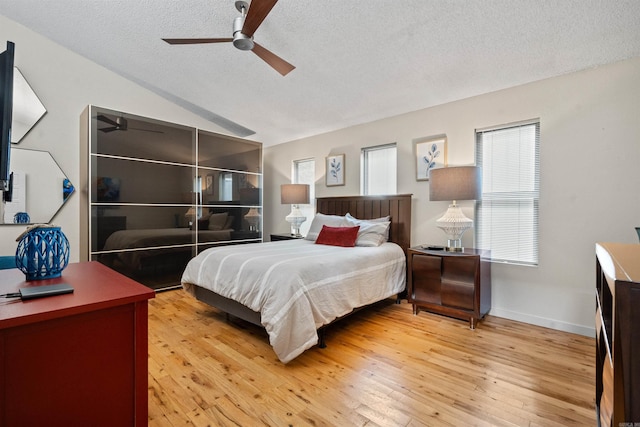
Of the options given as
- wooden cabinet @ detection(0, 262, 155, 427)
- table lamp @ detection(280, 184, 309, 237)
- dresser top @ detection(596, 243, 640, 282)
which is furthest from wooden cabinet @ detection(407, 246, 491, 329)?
wooden cabinet @ detection(0, 262, 155, 427)

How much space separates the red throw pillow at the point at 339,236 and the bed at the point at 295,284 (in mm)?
140

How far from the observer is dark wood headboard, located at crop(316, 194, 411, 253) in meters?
3.73

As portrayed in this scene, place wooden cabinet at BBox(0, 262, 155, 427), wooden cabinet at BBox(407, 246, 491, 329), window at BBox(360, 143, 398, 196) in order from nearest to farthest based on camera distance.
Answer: wooden cabinet at BBox(0, 262, 155, 427), wooden cabinet at BBox(407, 246, 491, 329), window at BBox(360, 143, 398, 196)

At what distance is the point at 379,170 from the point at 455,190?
4.69ft

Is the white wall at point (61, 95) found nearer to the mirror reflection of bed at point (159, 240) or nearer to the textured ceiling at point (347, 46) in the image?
the textured ceiling at point (347, 46)

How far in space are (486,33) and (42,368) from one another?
3.31m

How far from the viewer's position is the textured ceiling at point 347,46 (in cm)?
229

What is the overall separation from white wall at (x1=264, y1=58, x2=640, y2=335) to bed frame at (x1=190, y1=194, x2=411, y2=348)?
0.43 m

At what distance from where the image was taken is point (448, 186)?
2.95m

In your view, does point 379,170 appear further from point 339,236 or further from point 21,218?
point 21,218

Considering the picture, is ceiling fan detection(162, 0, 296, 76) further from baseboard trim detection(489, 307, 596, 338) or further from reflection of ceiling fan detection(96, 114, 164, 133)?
baseboard trim detection(489, 307, 596, 338)

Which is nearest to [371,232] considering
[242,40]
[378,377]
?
[378,377]

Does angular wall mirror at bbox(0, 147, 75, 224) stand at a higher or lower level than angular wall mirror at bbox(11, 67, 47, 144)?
lower

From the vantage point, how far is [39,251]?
4.02 ft
